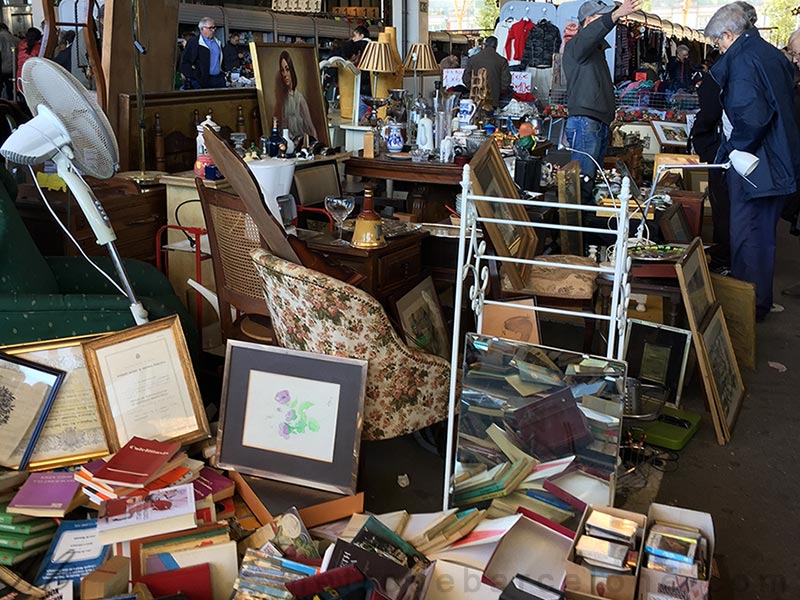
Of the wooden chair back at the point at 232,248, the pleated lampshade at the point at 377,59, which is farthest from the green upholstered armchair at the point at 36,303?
the pleated lampshade at the point at 377,59

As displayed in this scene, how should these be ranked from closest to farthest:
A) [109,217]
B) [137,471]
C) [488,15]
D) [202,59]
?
[137,471]
[109,217]
[202,59]
[488,15]

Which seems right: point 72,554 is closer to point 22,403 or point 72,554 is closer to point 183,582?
point 183,582

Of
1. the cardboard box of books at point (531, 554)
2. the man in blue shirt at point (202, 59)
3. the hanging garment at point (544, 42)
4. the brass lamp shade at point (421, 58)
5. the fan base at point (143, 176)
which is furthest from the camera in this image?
the hanging garment at point (544, 42)

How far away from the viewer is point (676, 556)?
201 centimetres

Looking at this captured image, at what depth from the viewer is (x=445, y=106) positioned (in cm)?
472

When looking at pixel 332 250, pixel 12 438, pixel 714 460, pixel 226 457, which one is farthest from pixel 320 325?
pixel 714 460

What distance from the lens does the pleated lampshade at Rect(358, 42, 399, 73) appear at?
594 cm

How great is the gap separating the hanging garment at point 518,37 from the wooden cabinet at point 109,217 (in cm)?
759

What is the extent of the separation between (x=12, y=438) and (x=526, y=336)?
1.92 m

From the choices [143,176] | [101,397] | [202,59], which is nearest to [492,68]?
[202,59]

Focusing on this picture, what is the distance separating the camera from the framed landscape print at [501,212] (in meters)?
3.30

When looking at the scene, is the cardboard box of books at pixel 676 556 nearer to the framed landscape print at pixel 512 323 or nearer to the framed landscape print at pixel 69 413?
the framed landscape print at pixel 512 323

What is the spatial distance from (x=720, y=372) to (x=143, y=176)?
2786 mm

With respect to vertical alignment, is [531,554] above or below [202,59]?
below
